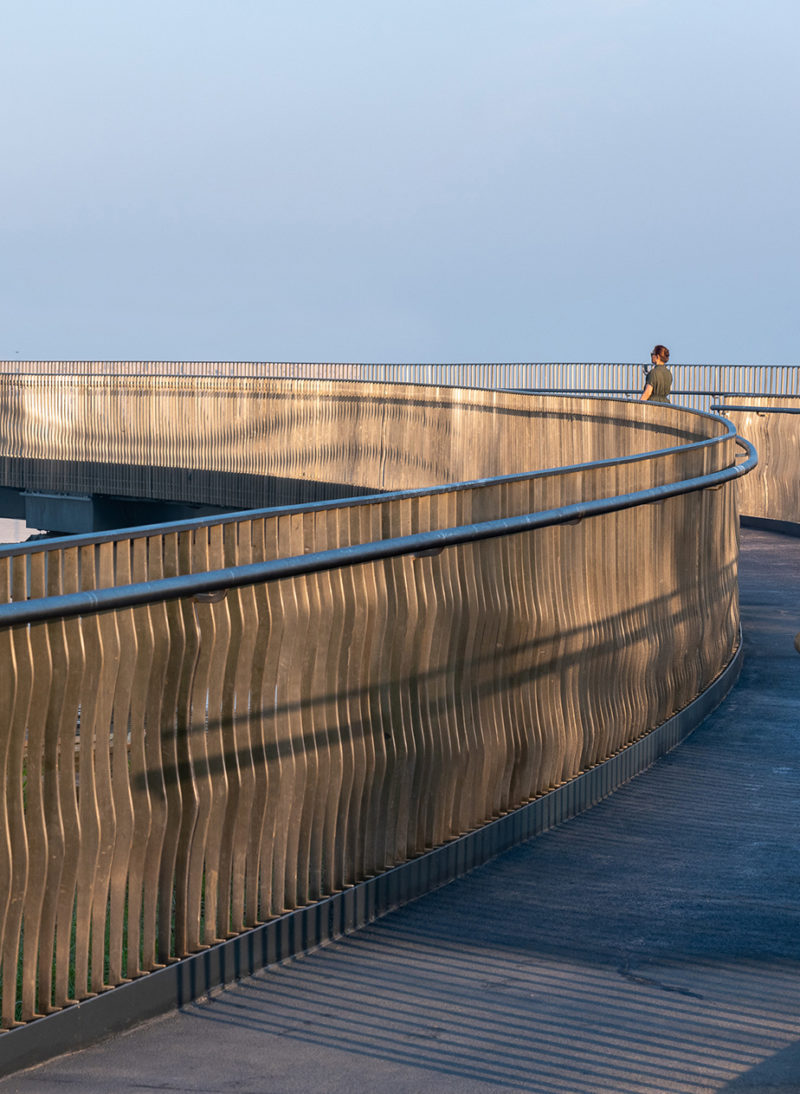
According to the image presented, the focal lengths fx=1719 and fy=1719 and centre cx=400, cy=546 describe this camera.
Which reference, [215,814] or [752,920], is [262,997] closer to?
[215,814]

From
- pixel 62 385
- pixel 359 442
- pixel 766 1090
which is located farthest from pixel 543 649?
pixel 62 385

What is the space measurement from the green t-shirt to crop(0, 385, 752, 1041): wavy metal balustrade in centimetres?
1116

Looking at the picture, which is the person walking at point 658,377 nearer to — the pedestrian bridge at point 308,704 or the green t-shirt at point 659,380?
the green t-shirt at point 659,380

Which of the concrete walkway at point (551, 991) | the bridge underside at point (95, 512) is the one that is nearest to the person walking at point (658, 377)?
the bridge underside at point (95, 512)

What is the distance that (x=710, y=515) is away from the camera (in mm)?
10211

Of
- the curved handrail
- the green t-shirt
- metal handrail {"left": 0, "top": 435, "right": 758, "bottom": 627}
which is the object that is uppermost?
the green t-shirt

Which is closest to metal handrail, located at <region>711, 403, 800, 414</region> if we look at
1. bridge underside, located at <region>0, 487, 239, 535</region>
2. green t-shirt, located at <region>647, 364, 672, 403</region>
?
green t-shirt, located at <region>647, 364, 672, 403</region>

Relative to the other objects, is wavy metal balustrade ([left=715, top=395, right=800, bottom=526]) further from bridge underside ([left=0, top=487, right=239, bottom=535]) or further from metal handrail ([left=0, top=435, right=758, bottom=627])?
metal handrail ([left=0, top=435, right=758, bottom=627])

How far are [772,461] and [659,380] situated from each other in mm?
2709

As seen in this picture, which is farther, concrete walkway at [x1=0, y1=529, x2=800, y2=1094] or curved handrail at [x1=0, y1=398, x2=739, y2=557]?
curved handrail at [x1=0, y1=398, x2=739, y2=557]

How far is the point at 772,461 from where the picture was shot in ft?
71.9

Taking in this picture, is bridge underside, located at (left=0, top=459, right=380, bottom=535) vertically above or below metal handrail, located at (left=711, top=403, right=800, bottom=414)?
below

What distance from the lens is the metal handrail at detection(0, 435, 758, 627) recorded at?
4.57 metres

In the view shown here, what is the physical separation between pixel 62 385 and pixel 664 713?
2283 cm
